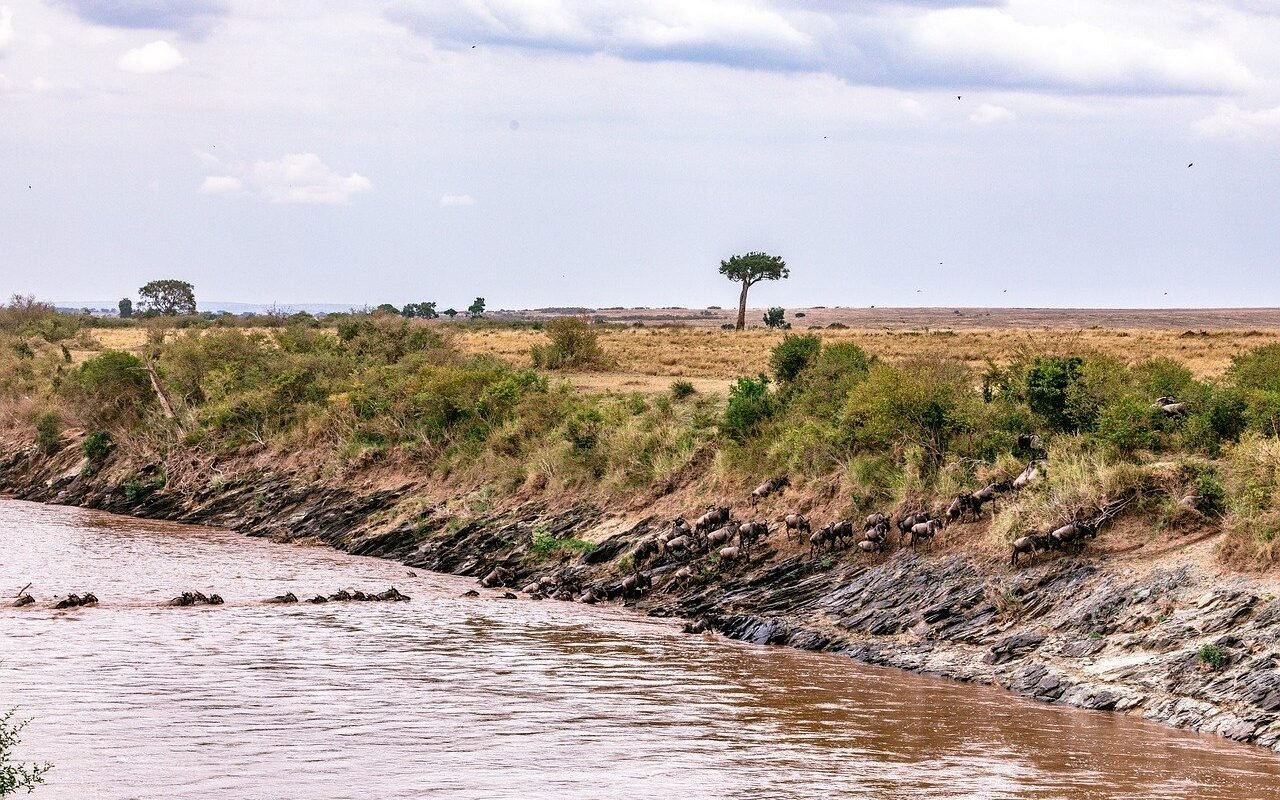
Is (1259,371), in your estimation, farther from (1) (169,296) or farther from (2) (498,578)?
(1) (169,296)

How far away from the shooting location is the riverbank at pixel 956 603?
651 inches

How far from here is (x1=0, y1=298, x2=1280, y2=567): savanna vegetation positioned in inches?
842

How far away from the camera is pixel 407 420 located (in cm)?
3750

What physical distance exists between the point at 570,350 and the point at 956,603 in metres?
36.2

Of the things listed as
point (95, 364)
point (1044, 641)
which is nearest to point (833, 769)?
point (1044, 641)

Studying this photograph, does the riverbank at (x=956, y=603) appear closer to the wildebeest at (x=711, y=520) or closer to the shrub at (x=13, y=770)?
the wildebeest at (x=711, y=520)

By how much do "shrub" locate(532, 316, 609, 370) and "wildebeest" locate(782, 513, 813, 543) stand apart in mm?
30024

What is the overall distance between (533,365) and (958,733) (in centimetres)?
4050

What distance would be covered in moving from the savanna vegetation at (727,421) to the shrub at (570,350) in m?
0.21

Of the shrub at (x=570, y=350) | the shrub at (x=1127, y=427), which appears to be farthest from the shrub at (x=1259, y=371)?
the shrub at (x=570, y=350)

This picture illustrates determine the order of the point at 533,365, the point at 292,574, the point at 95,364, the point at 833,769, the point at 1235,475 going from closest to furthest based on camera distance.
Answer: the point at 833,769 → the point at 1235,475 → the point at 292,574 → the point at 95,364 → the point at 533,365

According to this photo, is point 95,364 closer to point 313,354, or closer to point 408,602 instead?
point 313,354

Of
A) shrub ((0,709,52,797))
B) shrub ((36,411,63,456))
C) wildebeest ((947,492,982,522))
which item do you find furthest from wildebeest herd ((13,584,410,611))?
shrub ((36,411,63,456))

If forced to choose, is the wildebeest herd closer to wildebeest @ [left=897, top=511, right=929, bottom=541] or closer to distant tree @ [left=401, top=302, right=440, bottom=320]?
wildebeest @ [left=897, top=511, right=929, bottom=541]
